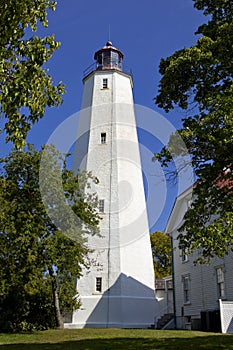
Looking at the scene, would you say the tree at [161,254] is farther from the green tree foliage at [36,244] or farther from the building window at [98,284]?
the green tree foliage at [36,244]

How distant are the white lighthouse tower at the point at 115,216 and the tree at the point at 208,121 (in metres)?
12.7

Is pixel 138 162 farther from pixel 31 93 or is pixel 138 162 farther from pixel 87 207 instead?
pixel 31 93

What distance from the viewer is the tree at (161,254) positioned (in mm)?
41875

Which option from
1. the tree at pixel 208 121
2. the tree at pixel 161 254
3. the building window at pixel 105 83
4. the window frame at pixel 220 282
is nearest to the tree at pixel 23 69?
the tree at pixel 208 121

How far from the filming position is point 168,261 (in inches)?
1666

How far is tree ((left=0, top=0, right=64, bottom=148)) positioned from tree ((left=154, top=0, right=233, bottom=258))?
15.1 ft

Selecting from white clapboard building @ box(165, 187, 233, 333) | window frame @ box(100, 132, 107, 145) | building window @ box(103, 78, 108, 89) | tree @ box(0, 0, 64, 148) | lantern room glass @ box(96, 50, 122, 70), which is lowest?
white clapboard building @ box(165, 187, 233, 333)

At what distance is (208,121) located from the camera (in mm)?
9422

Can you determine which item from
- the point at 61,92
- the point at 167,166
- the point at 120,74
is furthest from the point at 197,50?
the point at 120,74

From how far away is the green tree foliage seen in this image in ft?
56.9

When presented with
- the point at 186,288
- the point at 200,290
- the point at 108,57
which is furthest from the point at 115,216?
the point at 108,57

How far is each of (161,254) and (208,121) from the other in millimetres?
34379

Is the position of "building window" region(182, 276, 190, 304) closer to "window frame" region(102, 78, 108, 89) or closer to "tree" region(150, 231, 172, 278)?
"window frame" region(102, 78, 108, 89)

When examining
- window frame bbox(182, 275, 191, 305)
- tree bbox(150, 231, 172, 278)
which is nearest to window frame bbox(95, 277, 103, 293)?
window frame bbox(182, 275, 191, 305)
